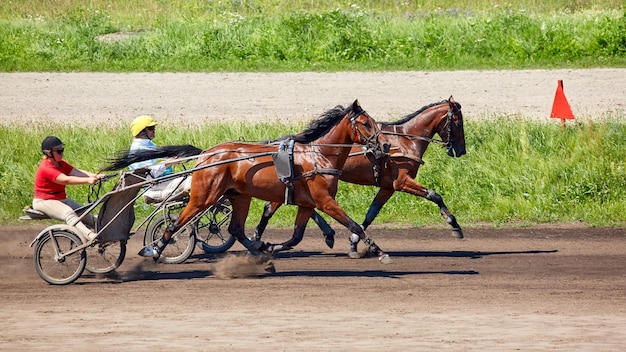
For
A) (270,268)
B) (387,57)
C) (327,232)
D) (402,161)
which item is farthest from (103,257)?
(387,57)

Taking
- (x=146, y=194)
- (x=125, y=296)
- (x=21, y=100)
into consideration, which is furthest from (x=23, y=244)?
(x=21, y=100)

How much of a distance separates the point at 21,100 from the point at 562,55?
10.4 metres

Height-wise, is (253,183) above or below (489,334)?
above

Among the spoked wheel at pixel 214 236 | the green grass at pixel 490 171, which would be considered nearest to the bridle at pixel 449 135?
the green grass at pixel 490 171

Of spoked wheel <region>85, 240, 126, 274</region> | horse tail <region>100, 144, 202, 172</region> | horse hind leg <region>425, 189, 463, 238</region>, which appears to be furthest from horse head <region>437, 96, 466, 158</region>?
spoked wheel <region>85, 240, 126, 274</region>

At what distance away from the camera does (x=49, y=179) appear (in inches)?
417

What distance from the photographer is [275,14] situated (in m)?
26.0

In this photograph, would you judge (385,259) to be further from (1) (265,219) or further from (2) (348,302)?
(1) (265,219)

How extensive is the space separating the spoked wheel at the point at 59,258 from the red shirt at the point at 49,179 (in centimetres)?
38

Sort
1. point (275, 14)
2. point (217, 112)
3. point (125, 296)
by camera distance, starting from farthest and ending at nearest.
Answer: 1. point (275, 14)
2. point (217, 112)
3. point (125, 296)

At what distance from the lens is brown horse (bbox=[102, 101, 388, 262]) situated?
35.8 ft

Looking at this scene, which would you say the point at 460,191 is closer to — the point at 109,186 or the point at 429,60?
the point at 109,186

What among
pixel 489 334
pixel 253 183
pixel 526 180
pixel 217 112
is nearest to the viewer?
pixel 489 334

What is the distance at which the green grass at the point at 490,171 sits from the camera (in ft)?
46.9
